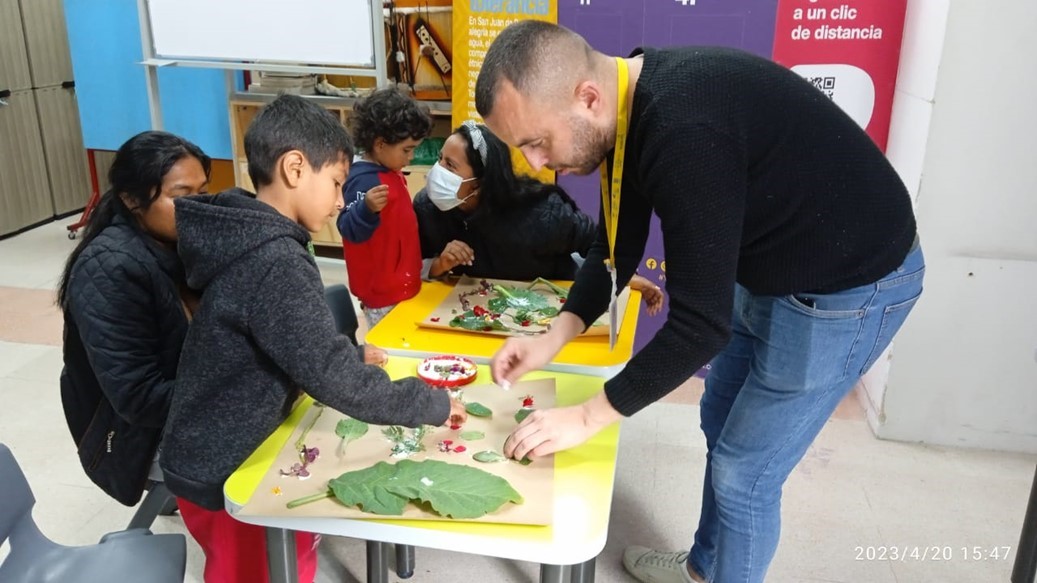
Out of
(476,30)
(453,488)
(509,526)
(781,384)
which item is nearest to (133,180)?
(453,488)

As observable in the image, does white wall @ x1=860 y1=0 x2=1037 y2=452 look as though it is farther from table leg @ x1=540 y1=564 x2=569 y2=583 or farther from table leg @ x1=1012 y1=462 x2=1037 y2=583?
table leg @ x1=540 y1=564 x2=569 y2=583

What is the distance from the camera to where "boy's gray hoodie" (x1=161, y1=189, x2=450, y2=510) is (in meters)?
1.19

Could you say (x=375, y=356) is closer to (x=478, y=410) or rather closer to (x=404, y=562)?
(x=478, y=410)

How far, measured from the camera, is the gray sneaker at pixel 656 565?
78.7 inches

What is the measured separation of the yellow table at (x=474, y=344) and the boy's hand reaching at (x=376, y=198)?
1.02 feet

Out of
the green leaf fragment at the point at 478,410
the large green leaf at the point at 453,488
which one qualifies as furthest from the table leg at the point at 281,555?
the green leaf fragment at the point at 478,410

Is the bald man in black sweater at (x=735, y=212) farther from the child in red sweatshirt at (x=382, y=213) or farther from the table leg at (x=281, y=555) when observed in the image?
the child in red sweatshirt at (x=382, y=213)

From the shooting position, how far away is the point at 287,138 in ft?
4.23

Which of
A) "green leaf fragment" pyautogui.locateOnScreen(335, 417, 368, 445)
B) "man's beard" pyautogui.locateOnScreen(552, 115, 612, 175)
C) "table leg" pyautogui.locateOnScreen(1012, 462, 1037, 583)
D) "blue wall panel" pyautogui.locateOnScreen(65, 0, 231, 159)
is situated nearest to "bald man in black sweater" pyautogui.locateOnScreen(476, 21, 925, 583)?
"man's beard" pyautogui.locateOnScreen(552, 115, 612, 175)

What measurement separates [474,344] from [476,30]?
1.96 metres

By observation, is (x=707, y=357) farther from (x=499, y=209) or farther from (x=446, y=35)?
(x=446, y=35)

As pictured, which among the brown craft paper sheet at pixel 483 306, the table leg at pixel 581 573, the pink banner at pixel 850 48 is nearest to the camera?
the table leg at pixel 581 573

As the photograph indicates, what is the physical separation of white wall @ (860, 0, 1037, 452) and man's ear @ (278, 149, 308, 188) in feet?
7.07

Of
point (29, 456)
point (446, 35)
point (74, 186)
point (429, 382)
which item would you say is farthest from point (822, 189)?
point (74, 186)
